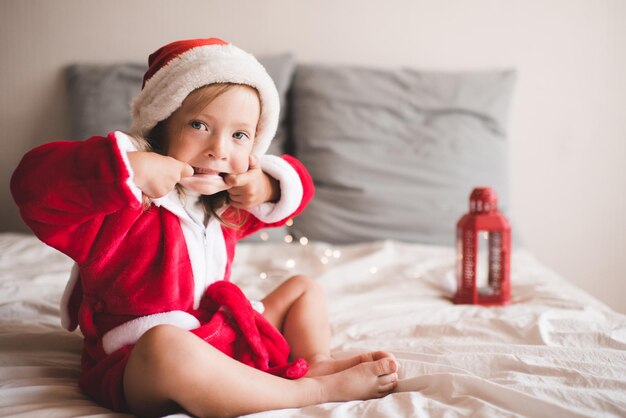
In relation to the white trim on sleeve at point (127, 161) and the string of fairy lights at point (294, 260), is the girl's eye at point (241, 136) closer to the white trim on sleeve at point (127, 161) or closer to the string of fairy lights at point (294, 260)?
the white trim on sleeve at point (127, 161)

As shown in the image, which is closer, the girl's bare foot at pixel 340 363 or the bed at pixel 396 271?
the bed at pixel 396 271

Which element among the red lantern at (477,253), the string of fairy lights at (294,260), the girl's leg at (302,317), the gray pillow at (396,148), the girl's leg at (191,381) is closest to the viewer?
the girl's leg at (191,381)

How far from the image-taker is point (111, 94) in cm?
191

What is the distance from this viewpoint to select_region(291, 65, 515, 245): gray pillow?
1.81 metres

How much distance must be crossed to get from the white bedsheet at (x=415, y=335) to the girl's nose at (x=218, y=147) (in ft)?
1.19

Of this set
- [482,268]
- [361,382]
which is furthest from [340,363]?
[482,268]

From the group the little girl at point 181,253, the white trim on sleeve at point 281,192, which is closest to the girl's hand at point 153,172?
the little girl at point 181,253

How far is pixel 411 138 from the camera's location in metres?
1.88

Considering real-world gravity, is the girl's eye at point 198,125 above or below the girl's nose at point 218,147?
above

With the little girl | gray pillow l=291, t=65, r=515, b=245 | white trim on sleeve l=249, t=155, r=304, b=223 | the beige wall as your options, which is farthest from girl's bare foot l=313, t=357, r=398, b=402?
the beige wall

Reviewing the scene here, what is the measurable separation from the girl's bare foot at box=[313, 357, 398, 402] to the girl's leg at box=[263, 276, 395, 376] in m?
0.09

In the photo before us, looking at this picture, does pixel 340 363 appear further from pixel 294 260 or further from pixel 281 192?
pixel 294 260

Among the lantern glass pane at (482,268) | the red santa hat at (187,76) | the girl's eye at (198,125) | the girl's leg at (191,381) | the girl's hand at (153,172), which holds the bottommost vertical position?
the lantern glass pane at (482,268)

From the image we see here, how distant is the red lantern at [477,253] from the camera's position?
1.35 meters
